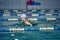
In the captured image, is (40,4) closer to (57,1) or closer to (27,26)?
(57,1)

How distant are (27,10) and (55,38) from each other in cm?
429

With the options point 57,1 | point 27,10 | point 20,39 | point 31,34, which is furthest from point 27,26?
point 57,1

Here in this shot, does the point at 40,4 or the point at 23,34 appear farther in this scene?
the point at 40,4

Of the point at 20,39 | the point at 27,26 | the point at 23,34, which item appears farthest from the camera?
the point at 27,26

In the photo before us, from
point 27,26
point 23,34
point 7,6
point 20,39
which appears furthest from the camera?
point 7,6

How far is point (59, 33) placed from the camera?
4527mm

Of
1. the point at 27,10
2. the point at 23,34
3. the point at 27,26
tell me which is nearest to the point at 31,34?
the point at 23,34

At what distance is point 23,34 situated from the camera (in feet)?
14.5

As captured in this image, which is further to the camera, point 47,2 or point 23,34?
point 47,2

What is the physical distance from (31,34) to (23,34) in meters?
0.20

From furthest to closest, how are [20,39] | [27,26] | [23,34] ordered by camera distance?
[27,26] < [23,34] < [20,39]

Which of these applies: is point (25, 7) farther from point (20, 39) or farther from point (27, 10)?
point (20, 39)

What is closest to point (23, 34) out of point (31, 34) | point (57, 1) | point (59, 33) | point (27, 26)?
point (31, 34)

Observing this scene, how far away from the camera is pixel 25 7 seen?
840 centimetres
